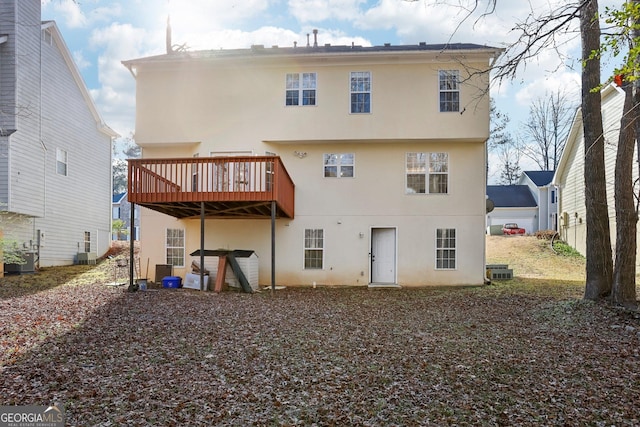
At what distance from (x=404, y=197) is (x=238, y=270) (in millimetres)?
5694

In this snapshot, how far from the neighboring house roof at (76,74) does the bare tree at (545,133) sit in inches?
1164

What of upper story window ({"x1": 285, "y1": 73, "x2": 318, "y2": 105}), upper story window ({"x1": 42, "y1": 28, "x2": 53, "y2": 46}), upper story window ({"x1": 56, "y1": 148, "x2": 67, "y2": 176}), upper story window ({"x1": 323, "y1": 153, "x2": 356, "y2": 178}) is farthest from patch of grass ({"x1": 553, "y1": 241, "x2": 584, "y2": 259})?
upper story window ({"x1": 42, "y1": 28, "x2": 53, "y2": 46})

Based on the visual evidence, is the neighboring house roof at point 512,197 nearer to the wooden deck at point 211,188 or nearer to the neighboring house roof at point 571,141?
the neighboring house roof at point 571,141

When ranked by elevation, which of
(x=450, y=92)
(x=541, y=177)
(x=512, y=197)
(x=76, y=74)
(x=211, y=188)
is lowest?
(x=211, y=188)

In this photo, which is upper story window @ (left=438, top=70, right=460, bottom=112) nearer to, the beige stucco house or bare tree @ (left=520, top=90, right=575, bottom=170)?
the beige stucco house

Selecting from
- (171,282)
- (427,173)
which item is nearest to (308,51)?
(427,173)

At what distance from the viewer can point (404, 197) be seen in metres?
13.6

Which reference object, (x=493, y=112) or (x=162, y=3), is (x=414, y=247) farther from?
(x=493, y=112)

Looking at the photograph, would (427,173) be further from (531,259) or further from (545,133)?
(545,133)

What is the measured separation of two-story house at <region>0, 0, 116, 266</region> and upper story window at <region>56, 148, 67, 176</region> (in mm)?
41

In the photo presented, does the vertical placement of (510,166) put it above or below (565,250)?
above

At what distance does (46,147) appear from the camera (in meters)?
16.1

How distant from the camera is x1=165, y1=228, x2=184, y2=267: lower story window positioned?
13.8 m

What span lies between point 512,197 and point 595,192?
1000 inches
